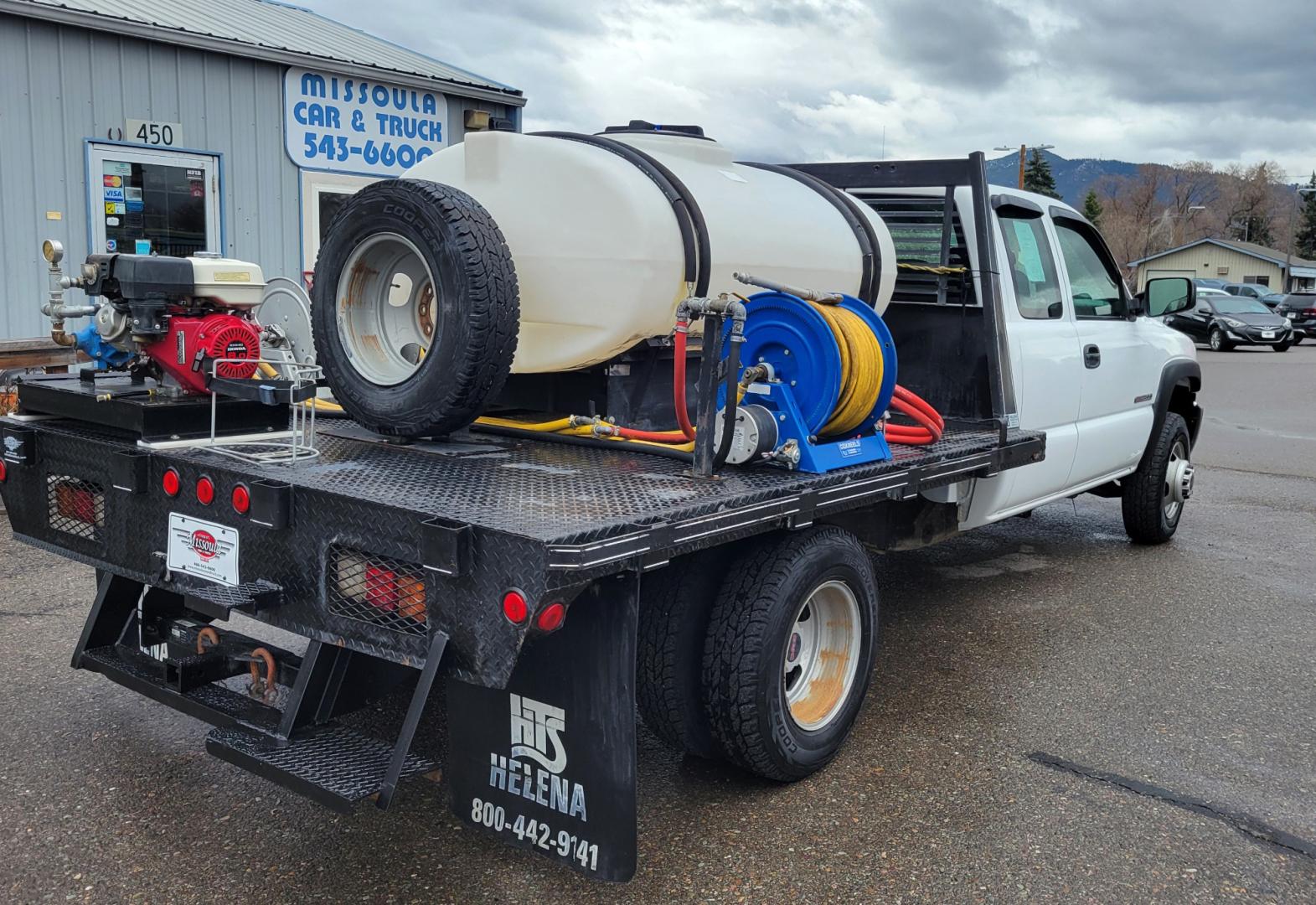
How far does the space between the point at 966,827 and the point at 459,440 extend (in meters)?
1.99

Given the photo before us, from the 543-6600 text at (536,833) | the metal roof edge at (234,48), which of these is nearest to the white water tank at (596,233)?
the 543-6600 text at (536,833)

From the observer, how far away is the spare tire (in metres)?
3.33

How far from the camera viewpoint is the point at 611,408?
399cm

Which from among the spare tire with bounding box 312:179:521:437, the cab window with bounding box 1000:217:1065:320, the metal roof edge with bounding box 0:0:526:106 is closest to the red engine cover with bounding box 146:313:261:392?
the spare tire with bounding box 312:179:521:437

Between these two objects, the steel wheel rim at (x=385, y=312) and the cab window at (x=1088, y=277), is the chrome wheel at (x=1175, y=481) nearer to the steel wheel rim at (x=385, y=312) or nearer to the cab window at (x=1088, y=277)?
the cab window at (x=1088, y=277)

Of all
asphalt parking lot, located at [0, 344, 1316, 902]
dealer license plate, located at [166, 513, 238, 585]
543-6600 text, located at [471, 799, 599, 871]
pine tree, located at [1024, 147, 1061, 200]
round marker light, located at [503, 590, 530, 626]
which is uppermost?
pine tree, located at [1024, 147, 1061, 200]

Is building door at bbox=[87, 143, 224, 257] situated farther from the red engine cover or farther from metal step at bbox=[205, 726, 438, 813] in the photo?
metal step at bbox=[205, 726, 438, 813]

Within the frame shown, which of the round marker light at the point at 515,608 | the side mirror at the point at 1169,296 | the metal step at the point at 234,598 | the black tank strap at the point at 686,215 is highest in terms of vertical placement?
the black tank strap at the point at 686,215

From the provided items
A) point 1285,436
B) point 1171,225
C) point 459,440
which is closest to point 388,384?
point 459,440

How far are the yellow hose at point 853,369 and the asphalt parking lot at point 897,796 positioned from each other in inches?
45.2

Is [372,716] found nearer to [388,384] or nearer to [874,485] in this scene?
[388,384]

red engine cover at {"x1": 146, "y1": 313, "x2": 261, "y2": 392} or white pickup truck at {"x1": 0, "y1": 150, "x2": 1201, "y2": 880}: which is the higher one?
red engine cover at {"x1": 146, "y1": 313, "x2": 261, "y2": 392}

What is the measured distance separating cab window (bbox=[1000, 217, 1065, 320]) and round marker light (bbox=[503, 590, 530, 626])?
3.38 meters

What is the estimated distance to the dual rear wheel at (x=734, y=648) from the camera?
3.24 m
